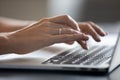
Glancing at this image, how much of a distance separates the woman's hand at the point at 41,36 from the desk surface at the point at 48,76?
0.11 m

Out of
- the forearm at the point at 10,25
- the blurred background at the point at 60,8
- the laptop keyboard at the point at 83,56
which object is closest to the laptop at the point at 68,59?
the laptop keyboard at the point at 83,56

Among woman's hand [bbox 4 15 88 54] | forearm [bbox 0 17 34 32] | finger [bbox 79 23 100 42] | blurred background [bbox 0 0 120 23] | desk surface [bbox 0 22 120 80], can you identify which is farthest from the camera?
blurred background [bbox 0 0 120 23]

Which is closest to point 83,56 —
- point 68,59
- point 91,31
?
point 68,59

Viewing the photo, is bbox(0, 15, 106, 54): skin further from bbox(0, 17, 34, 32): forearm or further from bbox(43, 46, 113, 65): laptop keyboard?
bbox(0, 17, 34, 32): forearm

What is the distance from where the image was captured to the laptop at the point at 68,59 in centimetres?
65

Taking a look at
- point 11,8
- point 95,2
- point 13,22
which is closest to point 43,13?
point 11,8

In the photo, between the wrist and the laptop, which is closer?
the laptop

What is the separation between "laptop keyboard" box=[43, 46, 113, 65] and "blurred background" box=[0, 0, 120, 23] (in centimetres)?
87

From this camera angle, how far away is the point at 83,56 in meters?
0.74

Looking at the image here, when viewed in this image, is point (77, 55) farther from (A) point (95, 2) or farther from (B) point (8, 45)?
(A) point (95, 2)

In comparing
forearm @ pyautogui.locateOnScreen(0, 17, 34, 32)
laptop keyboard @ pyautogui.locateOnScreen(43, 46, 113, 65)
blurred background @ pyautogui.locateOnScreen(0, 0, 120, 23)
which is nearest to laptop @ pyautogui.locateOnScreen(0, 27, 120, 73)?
laptop keyboard @ pyautogui.locateOnScreen(43, 46, 113, 65)

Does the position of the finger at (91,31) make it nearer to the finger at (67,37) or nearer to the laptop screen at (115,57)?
the finger at (67,37)

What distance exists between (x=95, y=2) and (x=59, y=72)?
1.48 metres

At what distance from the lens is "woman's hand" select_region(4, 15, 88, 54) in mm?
766
